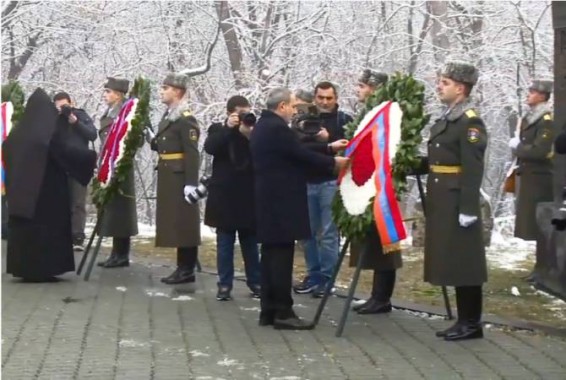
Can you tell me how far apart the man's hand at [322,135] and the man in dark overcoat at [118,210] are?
8.41 ft

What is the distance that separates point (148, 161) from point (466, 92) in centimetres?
1697

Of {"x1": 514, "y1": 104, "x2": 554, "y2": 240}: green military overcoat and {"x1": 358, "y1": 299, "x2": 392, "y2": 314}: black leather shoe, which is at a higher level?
{"x1": 514, "y1": 104, "x2": 554, "y2": 240}: green military overcoat

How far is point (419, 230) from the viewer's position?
563 inches

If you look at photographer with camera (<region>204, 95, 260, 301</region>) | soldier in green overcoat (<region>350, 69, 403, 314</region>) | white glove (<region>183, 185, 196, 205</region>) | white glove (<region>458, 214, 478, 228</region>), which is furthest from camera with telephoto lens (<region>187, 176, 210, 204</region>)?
white glove (<region>458, 214, 478, 228</region>)

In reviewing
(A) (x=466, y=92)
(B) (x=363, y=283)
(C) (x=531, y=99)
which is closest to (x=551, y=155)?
(C) (x=531, y=99)

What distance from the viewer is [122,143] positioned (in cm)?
1084

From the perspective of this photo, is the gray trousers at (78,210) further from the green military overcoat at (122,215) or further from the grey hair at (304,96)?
the grey hair at (304,96)

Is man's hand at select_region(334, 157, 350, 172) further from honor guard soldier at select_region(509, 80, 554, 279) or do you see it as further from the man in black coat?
honor guard soldier at select_region(509, 80, 554, 279)

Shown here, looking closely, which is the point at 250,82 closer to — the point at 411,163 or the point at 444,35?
the point at 444,35

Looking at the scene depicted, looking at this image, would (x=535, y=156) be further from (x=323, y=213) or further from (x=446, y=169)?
(x=446, y=169)

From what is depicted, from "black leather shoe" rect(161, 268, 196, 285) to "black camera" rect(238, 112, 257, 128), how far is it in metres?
2.03

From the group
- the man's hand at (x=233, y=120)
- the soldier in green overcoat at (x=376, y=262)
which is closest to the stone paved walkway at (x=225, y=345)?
the soldier in green overcoat at (x=376, y=262)

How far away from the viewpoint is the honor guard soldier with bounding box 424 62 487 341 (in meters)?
7.76

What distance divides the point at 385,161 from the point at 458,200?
1.97ft
